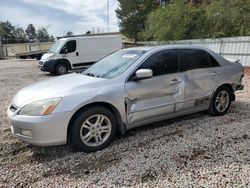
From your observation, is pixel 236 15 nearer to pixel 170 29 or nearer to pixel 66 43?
pixel 170 29

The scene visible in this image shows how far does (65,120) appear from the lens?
120 inches

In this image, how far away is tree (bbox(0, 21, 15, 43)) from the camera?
223 ft

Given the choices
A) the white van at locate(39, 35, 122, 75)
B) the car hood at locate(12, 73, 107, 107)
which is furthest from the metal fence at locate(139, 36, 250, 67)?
the car hood at locate(12, 73, 107, 107)

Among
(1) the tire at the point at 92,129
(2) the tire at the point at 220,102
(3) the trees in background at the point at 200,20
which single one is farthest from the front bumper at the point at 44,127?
(3) the trees in background at the point at 200,20

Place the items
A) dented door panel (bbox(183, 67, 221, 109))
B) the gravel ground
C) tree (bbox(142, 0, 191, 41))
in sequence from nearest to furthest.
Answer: the gravel ground < dented door panel (bbox(183, 67, 221, 109)) < tree (bbox(142, 0, 191, 41))

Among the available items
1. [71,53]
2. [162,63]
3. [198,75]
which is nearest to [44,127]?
[162,63]

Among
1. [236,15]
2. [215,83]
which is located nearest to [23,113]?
[215,83]

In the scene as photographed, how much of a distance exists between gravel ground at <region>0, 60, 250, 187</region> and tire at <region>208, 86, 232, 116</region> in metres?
0.51

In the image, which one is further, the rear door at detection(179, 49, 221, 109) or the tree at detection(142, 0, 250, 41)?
the tree at detection(142, 0, 250, 41)

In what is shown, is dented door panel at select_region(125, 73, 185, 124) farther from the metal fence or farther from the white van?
the metal fence

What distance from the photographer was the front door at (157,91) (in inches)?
140

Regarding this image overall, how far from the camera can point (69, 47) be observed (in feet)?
41.7

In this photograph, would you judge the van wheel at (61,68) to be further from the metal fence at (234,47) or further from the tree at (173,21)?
the metal fence at (234,47)

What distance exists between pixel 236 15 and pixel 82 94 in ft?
43.8
